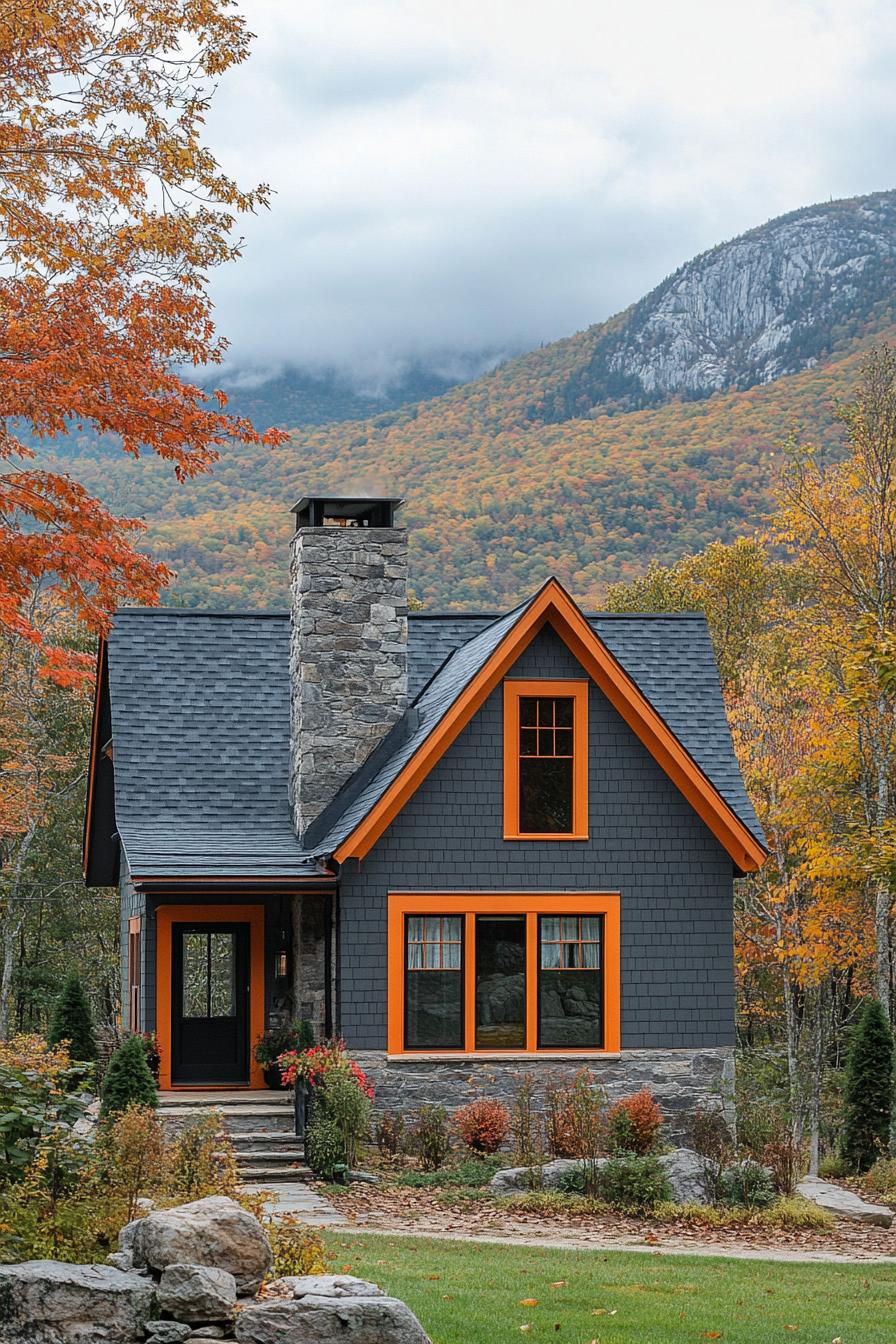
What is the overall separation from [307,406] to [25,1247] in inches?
2054

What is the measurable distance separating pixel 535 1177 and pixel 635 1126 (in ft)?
6.18

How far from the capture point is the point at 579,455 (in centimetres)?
4959

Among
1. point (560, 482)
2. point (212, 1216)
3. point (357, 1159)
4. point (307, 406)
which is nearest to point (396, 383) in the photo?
point (307, 406)

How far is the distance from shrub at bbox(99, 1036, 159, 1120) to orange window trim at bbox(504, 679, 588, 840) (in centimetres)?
443

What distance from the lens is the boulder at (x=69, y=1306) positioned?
764cm

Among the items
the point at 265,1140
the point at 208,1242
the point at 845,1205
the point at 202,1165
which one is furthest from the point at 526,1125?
Answer: the point at 208,1242

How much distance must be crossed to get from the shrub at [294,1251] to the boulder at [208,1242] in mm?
396

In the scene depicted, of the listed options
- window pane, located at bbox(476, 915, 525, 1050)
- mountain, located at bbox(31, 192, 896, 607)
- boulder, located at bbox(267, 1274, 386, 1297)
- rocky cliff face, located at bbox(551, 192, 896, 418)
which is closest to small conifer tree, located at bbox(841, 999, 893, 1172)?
window pane, located at bbox(476, 915, 525, 1050)

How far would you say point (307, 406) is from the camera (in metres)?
58.8

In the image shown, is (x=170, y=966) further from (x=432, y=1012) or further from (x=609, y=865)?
(x=609, y=865)

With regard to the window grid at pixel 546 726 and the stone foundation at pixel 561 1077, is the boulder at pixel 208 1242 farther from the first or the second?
the window grid at pixel 546 726

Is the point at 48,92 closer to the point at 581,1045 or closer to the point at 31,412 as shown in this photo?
the point at 31,412

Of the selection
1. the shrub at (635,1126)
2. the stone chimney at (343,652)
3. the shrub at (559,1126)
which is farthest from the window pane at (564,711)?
the shrub at (635,1126)

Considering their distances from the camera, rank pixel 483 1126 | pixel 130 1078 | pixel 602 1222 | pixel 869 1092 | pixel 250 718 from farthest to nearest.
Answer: pixel 250 718, pixel 869 1092, pixel 483 1126, pixel 130 1078, pixel 602 1222
